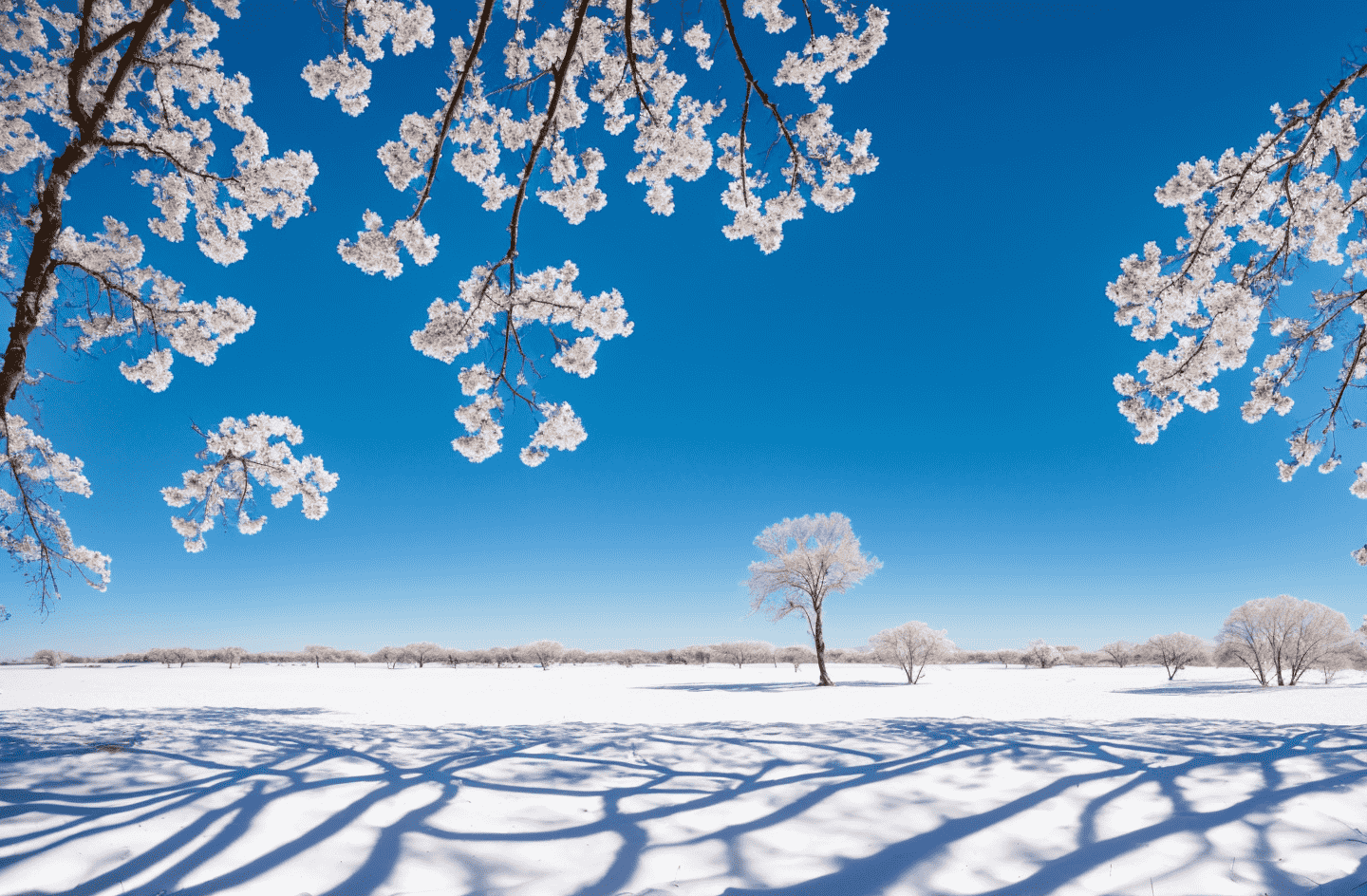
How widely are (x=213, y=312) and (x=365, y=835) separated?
21.7 ft

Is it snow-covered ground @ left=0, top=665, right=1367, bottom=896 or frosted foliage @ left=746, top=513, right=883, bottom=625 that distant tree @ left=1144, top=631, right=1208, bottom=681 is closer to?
frosted foliage @ left=746, top=513, right=883, bottom=625

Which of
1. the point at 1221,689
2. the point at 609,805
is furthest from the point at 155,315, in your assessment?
the point at 1221,689

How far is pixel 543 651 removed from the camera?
6162cm

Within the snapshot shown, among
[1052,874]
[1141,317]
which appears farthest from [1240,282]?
[1052,874]

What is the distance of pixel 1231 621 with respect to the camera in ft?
82.4

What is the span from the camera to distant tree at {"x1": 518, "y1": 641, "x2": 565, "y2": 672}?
62406 mm

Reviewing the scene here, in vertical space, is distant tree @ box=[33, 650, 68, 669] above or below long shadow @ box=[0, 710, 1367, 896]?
below

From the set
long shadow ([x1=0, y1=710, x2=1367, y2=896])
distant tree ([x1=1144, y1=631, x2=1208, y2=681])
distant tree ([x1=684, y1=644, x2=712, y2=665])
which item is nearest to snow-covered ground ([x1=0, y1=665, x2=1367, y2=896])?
long shadow ([x1=0, y1=710, x2=1367, y2=896])

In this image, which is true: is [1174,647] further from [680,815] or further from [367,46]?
[367,46]

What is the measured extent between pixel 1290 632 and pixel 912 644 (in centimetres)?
1625

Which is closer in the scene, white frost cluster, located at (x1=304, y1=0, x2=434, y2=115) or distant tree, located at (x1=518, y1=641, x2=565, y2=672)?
white frost cluster, located at (x1=304, y1=0, x2=434, y2=115)

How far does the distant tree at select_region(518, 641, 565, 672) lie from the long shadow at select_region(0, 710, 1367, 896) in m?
60.2

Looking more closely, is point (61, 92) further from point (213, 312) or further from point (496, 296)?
point (496, 296)

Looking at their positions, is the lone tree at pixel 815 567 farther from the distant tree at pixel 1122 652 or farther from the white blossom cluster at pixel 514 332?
the distant tree at pixel 1122 652
